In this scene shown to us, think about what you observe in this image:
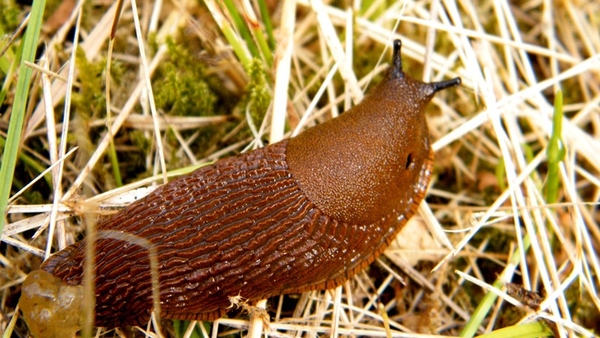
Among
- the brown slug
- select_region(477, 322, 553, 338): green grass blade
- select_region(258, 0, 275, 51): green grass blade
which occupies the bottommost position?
select_region(477, 322, 553, 338): green grass blade

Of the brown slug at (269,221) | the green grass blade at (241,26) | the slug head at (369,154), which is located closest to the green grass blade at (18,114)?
the brown slug at (269,221)

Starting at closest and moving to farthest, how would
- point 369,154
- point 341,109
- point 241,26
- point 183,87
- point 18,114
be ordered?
point 18,114, point 369,154, point 241,26, point 183,87, point 341,109

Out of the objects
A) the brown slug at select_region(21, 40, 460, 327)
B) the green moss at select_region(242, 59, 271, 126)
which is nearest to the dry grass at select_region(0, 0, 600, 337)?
the green moss at select_region(242, 59, 271, 126)

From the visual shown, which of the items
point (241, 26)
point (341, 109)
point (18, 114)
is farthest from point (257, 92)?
point (18, 114)

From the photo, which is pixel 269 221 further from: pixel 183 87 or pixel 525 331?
pixel 525 331

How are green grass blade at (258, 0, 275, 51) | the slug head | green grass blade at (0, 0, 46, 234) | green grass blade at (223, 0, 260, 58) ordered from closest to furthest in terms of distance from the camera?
1. green grass blade at (0, 0, 46, 234)
2. the slug head
3. green grass blade at (223, 0, 260, 58)
4. green grass blade at (258, 0, 275, 51)

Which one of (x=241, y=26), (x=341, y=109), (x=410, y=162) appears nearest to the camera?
(x=410, y=162)

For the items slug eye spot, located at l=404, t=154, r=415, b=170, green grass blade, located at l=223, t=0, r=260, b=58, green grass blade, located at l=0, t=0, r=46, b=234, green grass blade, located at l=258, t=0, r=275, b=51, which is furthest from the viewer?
green grass blade, located at l=258, t=0, r=275, b=51

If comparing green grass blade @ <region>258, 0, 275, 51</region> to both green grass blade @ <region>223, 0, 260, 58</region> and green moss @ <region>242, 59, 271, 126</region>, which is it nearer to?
green grass blade @ <region>223, 0, 260, 58</region>
